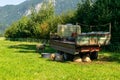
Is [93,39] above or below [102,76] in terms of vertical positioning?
above

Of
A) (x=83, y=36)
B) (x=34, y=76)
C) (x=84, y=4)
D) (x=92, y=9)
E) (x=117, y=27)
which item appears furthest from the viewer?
(x=84, y=4)

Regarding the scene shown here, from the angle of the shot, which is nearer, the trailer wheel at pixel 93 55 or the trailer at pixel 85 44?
the trailer at pixel 85 44

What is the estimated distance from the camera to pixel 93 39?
22703 millimetres

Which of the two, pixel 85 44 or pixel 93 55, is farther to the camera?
Result: pixel 93 55

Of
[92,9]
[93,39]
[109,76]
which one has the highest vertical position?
[92,9]

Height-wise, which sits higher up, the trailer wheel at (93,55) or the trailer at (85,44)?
the trailer at (85,44)

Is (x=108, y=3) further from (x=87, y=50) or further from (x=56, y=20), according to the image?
(x=56, y=20)

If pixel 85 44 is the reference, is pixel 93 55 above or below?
below

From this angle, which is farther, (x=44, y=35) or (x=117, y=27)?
(x=44, y=35)

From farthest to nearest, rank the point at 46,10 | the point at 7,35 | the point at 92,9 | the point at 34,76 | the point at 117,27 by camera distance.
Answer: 1. the point at 7,35
2. the point at 46,10
3. the point at 92,9
4. the point at 117,27
5. the point at 34,76

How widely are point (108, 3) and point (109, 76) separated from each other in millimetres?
24156

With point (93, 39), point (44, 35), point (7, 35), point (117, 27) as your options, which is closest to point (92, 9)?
point (117, 27)

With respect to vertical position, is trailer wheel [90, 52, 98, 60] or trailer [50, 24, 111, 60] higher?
trailer [50, 24, 111, 60]

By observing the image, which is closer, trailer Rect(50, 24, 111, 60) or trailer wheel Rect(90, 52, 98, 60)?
trailer Rect(50, 24, 111, 60)
